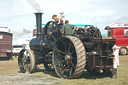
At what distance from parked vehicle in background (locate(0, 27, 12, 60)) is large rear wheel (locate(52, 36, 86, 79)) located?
13731 mm

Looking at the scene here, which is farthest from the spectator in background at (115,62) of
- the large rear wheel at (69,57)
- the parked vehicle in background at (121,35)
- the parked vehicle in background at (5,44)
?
the parked vehicle in background at (121,35)

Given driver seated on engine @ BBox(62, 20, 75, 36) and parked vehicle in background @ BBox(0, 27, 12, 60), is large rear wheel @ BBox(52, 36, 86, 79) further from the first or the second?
parked vehicle in background @ BBox(0, 27, 12, 60)

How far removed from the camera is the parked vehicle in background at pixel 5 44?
22688mm

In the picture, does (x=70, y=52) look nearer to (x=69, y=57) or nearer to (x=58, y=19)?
(x=69, y=57)

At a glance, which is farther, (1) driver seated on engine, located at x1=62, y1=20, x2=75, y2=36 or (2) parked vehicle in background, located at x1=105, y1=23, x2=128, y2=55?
(2) parked vehicle in background, located at x1=105, y1=23, x2=128, y2=55

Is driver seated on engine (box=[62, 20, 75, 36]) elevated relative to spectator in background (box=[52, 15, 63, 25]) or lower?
lower

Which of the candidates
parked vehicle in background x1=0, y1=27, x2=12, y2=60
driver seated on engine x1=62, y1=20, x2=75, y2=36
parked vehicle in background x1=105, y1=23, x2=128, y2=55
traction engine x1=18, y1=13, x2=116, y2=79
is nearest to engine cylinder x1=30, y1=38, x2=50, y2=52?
traction engine x1=18, y1=13, x2=116, y2=79

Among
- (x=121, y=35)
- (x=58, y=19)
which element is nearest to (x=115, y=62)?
(x=58, y=19)

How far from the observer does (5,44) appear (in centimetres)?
2317

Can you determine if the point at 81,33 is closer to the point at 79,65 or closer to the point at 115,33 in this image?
the point at 79,65

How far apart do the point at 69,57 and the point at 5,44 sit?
15.3 metres

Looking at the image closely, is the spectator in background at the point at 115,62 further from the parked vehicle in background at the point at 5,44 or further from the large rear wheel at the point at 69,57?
the parked vehicle in background at the point at 5,44

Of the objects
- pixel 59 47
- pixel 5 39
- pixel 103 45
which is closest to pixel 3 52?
pixel 5 39

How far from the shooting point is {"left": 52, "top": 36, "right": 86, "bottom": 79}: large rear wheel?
27.4ft
